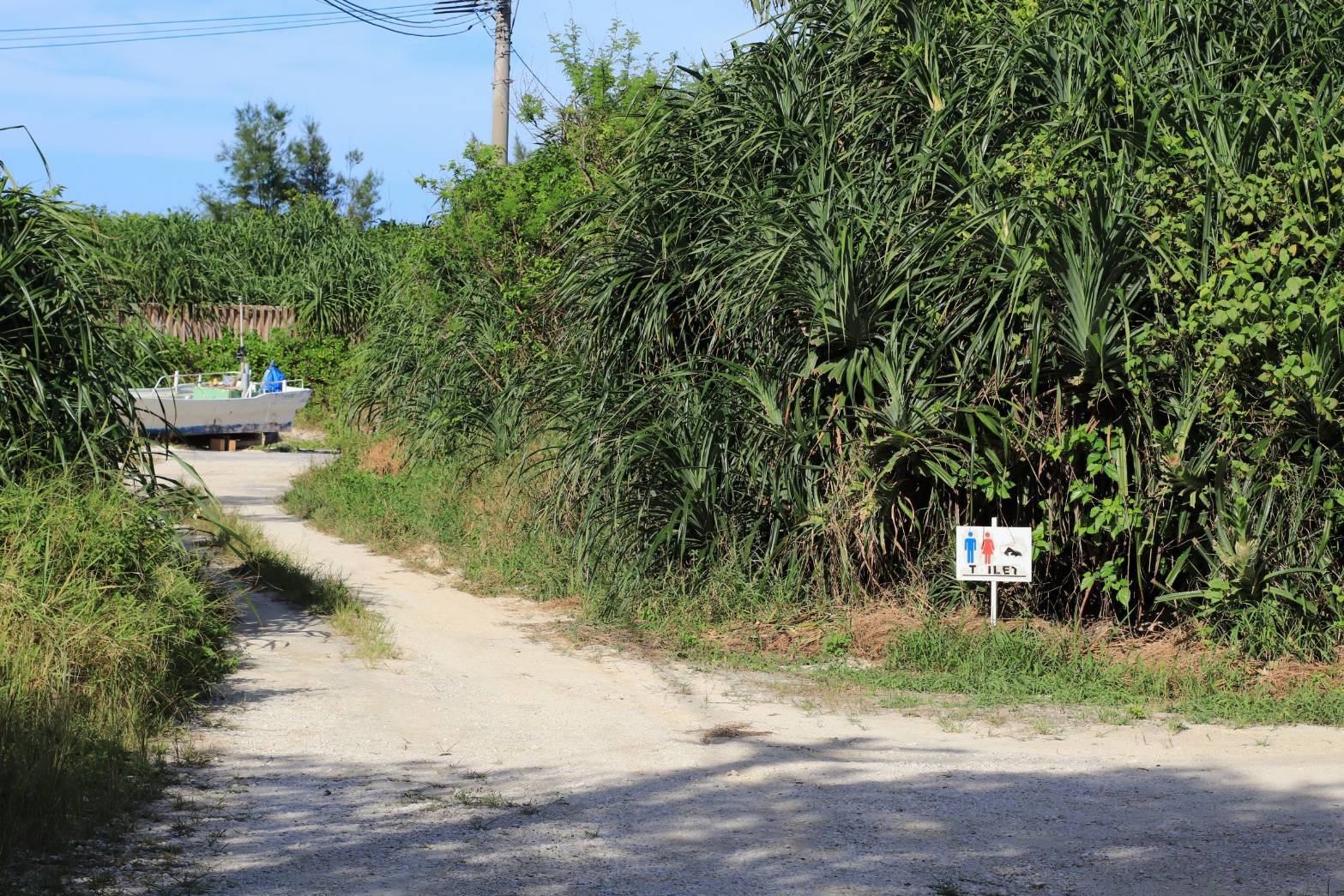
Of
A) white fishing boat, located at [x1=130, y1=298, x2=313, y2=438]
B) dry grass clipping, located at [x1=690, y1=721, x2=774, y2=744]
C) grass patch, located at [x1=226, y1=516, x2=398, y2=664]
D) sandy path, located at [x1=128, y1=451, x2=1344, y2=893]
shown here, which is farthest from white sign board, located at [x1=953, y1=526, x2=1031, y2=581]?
white fishing boat, located at [x1=130, y1=298, x2=313, y2=438]

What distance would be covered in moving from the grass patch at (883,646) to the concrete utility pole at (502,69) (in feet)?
26.1

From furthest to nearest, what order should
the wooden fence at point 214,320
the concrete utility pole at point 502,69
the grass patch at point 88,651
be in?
1. the wooden fence at point 214,320
2. the concrete utility pole at point 502,69
3. the grass patch at point 88,651

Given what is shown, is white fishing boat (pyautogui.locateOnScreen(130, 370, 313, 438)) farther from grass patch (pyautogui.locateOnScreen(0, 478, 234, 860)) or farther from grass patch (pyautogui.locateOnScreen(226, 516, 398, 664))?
grass patch (pyautogui.locateOnScreen(0, 478, 234, 860))

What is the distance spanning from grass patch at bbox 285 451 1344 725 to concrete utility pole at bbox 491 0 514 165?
7.96m

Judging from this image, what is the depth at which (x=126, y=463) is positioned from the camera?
26.9 ft

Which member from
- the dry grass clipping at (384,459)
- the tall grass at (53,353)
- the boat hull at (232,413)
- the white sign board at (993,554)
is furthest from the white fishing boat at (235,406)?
the white sign board at (993,554)

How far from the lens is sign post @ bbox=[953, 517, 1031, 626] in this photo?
8516 millimetres

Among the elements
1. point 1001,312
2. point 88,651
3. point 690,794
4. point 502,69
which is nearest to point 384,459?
point 502,69

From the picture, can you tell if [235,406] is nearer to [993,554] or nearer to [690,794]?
[993,554]

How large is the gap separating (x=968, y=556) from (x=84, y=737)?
5298 mm

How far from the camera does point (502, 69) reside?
19688 millimetres

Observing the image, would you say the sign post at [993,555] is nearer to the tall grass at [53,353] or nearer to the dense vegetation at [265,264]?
the tall grass at [53,353]

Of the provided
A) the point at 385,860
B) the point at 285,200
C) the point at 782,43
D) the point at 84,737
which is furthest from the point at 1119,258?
the point at 285,200

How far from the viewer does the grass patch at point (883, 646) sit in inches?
300
